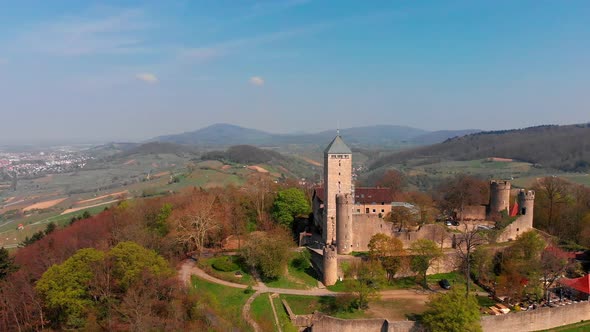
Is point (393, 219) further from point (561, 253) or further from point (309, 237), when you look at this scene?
point (561, 253)

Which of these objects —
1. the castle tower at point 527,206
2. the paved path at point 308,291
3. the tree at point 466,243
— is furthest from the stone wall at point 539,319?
the castle tower at point 527,206

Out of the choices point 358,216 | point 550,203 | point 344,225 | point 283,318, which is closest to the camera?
point 283,318

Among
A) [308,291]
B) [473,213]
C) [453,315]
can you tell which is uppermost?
[473,213]

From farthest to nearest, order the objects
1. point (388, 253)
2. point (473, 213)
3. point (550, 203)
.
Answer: point (550, 203)
point (473, 213)
point (388, 253)

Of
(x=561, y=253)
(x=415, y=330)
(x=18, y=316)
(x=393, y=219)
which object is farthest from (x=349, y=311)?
(x=18, y=316)

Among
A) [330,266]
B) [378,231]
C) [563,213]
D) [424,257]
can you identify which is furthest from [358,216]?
[563,213]

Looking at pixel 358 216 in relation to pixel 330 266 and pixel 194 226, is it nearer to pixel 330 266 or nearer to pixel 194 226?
pixel 330 266
